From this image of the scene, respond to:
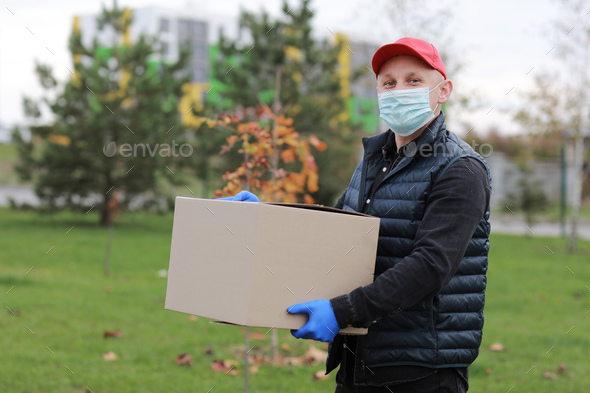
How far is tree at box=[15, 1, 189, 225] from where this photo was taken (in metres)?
13.0

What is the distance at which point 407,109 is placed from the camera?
1948 mm

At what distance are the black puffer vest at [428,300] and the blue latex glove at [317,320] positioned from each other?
0.25m

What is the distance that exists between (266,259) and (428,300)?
1.76 feet

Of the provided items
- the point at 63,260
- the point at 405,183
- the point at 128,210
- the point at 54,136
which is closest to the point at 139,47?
the point at 54,136

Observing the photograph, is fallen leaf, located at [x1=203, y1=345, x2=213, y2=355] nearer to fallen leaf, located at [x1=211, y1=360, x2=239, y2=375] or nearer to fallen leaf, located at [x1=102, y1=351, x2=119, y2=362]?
fallen leaf, located at [x1=211, y1=360, x2=239, y2=375]

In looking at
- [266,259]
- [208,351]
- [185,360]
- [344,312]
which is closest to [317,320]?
[344,312]

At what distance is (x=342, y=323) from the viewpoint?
1.71 metres

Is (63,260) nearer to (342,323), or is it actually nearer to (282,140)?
(282,140)

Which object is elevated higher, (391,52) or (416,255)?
(391,52)

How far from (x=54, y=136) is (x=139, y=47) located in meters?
2.81

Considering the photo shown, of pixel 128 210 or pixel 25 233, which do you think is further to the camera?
pixel 128 210

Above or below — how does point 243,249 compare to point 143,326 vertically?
above

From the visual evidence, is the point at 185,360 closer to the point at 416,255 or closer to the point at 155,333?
the point at 155,333

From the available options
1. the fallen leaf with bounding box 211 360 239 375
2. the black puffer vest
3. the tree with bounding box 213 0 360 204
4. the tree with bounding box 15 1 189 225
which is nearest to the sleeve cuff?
the black puffer vest
